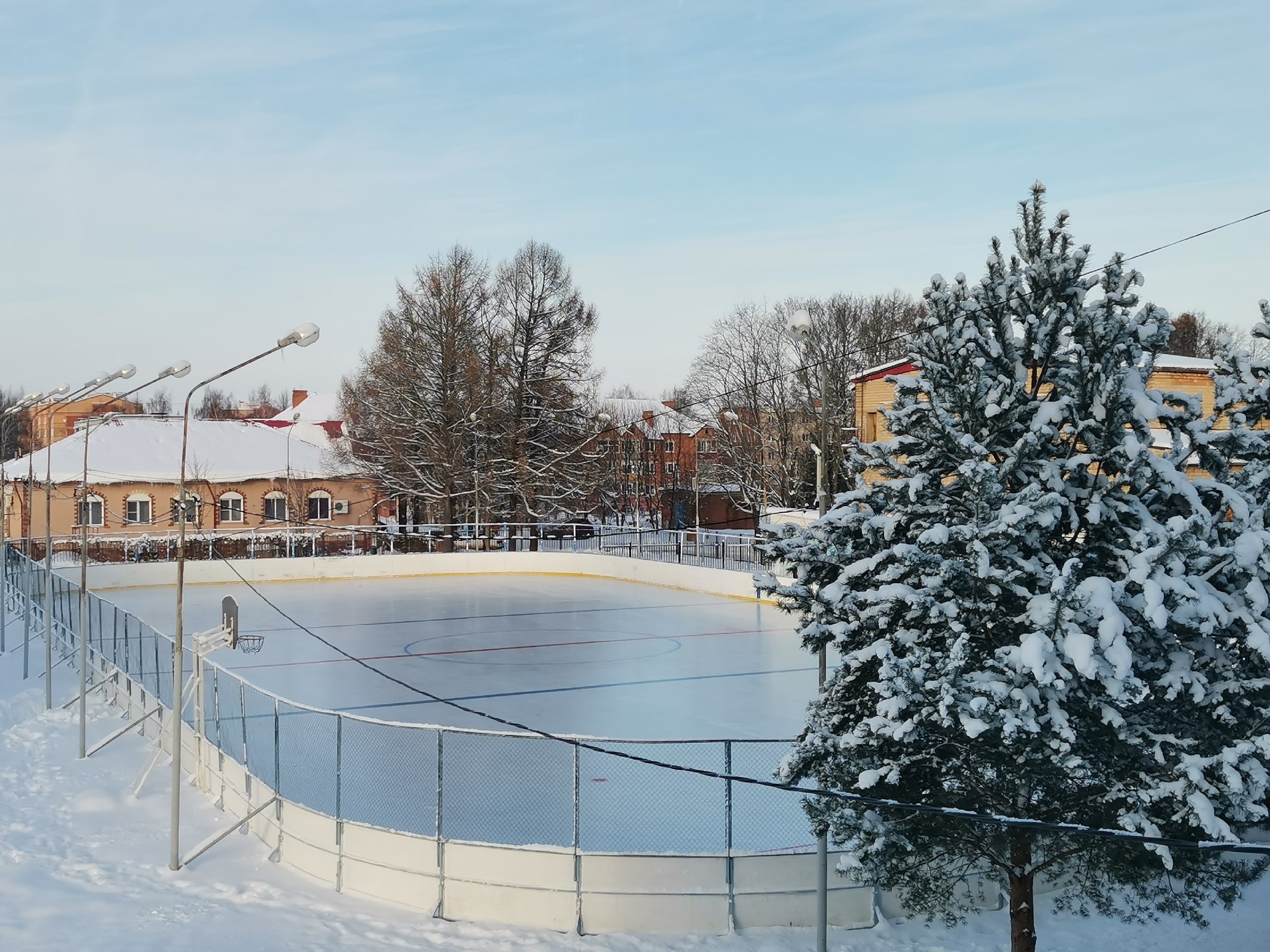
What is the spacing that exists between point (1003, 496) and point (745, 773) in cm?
666

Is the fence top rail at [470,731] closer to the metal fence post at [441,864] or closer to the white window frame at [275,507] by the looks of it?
the metal fence post at [441,864]

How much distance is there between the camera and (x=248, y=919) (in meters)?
11.3

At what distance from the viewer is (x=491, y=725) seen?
1816cm

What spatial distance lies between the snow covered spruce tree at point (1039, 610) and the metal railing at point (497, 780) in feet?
6.76

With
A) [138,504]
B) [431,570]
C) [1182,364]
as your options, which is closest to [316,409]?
→ [138,504]

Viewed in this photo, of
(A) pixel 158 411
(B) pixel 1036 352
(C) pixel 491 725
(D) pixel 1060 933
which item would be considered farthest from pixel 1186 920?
(A) pixel 158 411

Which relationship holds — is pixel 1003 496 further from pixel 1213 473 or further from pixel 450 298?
pixel 450 298

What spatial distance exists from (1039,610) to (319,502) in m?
50.4

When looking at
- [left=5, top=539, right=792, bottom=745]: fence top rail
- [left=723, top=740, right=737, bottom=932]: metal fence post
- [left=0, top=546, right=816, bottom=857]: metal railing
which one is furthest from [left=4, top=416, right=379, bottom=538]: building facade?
[left=723, top=740, right=737, bottom=932]: metal fence post

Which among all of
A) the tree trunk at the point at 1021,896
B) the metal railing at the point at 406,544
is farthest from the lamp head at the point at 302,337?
the metal railing at the point at 406,544

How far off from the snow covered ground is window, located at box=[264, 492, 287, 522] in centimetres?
4035

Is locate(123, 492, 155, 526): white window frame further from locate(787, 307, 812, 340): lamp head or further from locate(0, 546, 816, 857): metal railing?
locate(787, 307, 812, 340): lamp head

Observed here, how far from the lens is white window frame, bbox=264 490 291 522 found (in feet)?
176

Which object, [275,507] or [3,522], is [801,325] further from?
[275,507]
